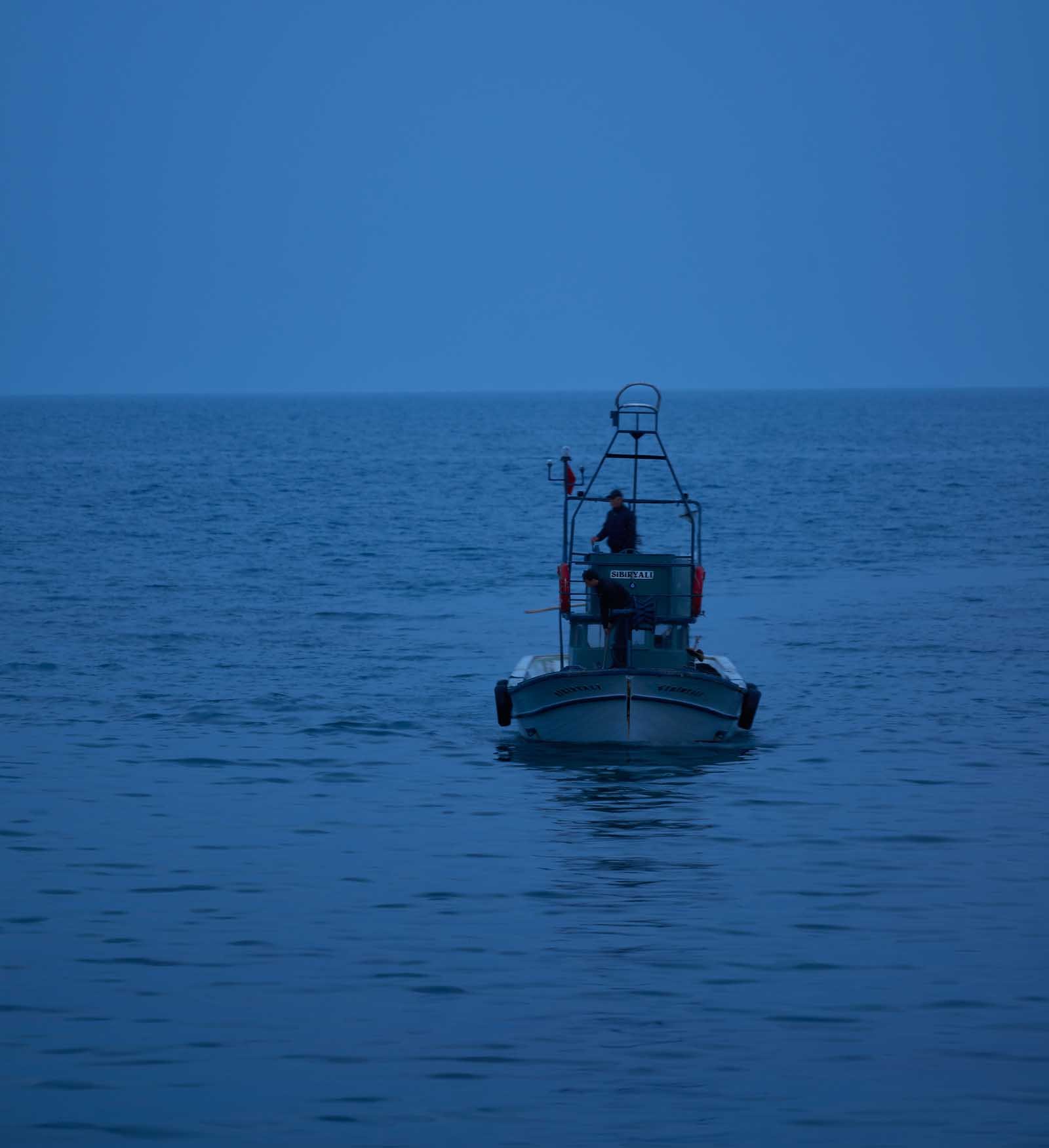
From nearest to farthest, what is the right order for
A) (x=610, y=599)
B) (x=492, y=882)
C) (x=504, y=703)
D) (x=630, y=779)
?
(x=492, y=882)
(x=630, y=779)
(x=610, y=599)
(x=504, y=703)

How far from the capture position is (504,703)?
21.3m

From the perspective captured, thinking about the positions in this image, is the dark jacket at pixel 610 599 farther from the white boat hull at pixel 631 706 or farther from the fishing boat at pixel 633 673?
the white boat hull at pixel 631 706

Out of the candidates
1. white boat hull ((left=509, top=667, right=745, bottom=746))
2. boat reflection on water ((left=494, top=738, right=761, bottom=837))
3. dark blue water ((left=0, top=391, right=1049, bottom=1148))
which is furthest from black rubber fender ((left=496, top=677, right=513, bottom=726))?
white boat hull ((left=509, top=667, right=745, bottom=746))

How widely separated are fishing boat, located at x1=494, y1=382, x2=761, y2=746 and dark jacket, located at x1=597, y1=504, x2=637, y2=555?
10cm

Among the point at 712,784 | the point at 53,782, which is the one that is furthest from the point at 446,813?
the point at 53,782

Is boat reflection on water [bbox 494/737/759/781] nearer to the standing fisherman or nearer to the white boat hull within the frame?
the white boat hull

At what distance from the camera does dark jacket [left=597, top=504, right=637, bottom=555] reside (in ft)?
68.6

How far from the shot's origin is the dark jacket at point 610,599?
20000 mm

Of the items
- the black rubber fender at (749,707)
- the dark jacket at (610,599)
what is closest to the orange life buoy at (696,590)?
the dark jacket at (610,599)

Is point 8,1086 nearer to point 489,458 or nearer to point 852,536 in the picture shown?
point 852,536

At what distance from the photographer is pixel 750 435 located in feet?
429

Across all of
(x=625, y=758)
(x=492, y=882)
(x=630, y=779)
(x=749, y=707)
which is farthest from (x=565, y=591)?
(x=492, y=882)

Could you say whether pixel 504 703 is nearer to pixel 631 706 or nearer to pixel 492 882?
pixel 631 706

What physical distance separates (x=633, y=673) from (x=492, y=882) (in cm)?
530
